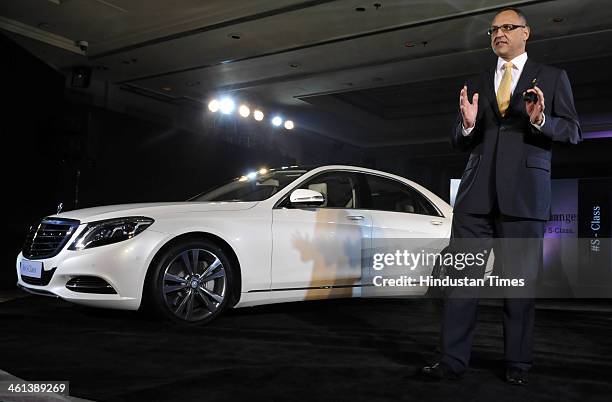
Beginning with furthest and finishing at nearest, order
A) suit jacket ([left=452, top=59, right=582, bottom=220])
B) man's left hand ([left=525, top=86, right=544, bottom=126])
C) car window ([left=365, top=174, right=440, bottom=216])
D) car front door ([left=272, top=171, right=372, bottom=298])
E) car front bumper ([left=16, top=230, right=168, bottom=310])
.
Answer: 1. car window ([left=365, top=174, right=440, bottom=216])
2. car front door ([left=272, top=171, right=372, bottom=298])
3. car front bumper ([left=16, top=230, right=168, bottom=310])
4. suit jacket ([left=452, top=59, right=582, bottom=220])
5. man's left hand ([left=525, top=86, right=544, bottom=126])

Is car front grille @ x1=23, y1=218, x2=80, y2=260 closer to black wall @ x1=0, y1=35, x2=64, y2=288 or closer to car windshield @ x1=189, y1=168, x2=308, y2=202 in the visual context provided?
car windshield @ x1=189, y1=168, x2=308, y2=202

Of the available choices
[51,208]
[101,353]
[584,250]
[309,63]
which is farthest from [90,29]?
[584,250]

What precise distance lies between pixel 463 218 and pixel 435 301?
2.97 m

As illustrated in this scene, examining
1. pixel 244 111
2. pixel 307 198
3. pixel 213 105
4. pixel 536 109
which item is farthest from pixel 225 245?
pixel 244 111

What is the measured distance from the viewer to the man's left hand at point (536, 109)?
2135 mm

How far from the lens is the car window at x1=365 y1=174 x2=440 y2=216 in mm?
4578

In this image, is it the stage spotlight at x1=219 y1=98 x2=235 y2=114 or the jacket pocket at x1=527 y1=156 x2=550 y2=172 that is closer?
the jacket pocket at x1=527 y1=156 x2=550 y2=172

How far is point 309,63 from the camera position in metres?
9.62

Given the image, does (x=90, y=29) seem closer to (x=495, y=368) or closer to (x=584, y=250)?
(x=495, y=368)

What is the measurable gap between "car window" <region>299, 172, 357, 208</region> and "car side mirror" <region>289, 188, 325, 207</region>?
38cm

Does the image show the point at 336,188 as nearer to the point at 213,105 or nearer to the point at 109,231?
the point at 109,231

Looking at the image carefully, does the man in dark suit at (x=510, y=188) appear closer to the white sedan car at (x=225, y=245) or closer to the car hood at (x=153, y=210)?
the white sedan car at (x=225, y=245)

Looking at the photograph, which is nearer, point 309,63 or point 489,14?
point 489,14

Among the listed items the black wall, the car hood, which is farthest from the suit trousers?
the black wall
